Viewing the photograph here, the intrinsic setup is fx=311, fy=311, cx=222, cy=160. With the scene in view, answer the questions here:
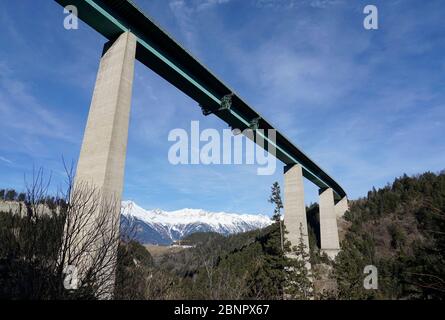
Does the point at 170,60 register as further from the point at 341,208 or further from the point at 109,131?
the point at 341,208

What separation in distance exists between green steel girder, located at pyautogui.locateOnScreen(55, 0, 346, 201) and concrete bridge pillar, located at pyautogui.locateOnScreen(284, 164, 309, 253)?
562 cm

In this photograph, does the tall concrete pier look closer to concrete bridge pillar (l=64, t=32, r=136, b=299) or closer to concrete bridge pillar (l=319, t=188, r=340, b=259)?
concrete bridge pillar (l=64, t=32, r=136, b=299)

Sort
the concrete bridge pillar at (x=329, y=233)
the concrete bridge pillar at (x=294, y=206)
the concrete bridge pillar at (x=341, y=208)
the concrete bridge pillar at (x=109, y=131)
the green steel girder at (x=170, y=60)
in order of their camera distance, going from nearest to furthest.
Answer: the concrete bridge pillar at (x=109, y=131) → the green steel girder at (x=170, y=60) → the concrete bridge pillar at (x=294, y=206) → the concrete bridge pillar at (x=329, y=233) → the concrete bridge pillar at (x=341, y=208)

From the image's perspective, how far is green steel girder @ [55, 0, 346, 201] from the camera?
15219 millimetres

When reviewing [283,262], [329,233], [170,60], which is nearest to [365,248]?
[329,233]

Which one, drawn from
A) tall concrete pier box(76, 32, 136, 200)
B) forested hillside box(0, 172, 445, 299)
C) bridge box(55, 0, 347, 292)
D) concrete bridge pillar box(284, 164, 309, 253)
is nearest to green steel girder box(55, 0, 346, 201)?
bridge box(55, 0, 347, 292)

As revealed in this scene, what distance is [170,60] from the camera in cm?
1938

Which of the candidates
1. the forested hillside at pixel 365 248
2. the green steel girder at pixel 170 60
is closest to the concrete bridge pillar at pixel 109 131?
the green steel girder at pixel 170 60

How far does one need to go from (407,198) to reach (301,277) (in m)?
36.7

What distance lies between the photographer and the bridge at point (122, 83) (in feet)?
44.3

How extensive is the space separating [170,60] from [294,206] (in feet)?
69.5

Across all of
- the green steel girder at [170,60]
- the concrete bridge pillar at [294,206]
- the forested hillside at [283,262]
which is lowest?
the forested hillside at [283,262]

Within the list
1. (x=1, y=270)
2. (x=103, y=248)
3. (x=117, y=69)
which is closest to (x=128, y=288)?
(x=103, y=248)

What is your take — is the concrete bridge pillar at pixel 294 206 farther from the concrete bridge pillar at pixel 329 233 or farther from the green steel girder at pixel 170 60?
the concrete bridge pillar at pixel 329 233
